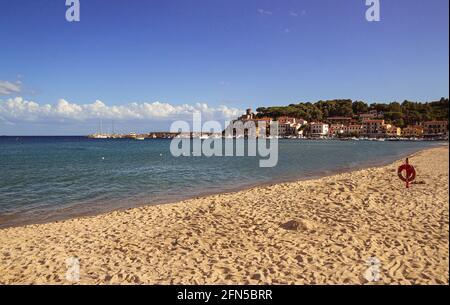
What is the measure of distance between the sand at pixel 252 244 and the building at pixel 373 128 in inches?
5579

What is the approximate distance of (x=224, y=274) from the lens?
5723 mm

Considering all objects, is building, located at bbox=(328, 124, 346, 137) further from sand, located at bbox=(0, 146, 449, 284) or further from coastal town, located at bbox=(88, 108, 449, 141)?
sand, located at bbox=(0, 146, 449, 284)

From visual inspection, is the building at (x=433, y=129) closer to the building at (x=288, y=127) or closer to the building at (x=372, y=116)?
the building at (x=372, y=116)

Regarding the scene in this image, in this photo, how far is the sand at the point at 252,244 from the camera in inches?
221

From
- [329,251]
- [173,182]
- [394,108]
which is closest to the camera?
[329,251]

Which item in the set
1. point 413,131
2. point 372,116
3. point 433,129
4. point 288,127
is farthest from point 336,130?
point 433,129

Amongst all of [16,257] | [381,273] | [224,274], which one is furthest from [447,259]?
[16,257]

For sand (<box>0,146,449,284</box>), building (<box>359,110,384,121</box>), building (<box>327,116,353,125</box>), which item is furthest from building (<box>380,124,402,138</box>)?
sand (<box>0,146,449,284</box>)

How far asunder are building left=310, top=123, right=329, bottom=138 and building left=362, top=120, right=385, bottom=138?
19.0m

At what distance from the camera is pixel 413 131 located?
130m

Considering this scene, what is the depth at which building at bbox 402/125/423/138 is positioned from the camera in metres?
126

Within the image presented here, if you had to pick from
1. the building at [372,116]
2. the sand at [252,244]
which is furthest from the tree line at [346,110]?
the sand at [252,244]

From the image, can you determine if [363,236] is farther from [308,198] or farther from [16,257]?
[16,257]
